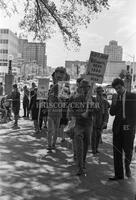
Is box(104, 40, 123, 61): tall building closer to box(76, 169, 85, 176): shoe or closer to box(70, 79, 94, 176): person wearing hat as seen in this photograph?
box(70, 79, 94, 176): person wearing hat

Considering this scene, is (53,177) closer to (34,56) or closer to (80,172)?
(80,172)

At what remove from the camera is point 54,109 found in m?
9.50

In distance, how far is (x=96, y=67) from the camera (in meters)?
9.65

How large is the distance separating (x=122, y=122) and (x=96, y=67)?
313 centimetres

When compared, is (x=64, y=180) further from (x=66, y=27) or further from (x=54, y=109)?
(x=66, y=27)

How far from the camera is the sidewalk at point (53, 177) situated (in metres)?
5.80

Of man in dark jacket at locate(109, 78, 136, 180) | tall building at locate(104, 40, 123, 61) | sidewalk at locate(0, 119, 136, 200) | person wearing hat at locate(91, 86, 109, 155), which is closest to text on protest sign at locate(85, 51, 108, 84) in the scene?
person wearing hat at locate(91, 86, 109, 155)

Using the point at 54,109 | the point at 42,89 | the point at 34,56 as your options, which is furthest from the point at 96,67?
the point at 34,56

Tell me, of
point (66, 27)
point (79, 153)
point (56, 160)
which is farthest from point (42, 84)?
point (79, 153)

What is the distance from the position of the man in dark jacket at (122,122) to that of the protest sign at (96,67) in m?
2.73

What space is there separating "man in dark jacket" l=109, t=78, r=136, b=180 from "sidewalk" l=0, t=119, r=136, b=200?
1.40 ft

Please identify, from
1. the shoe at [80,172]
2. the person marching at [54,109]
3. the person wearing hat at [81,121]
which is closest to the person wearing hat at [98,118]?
the person marching at [54,109]

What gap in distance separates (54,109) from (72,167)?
82.4 inches

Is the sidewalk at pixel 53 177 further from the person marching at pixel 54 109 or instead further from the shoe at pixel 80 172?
the person marching at pixel 54 109
